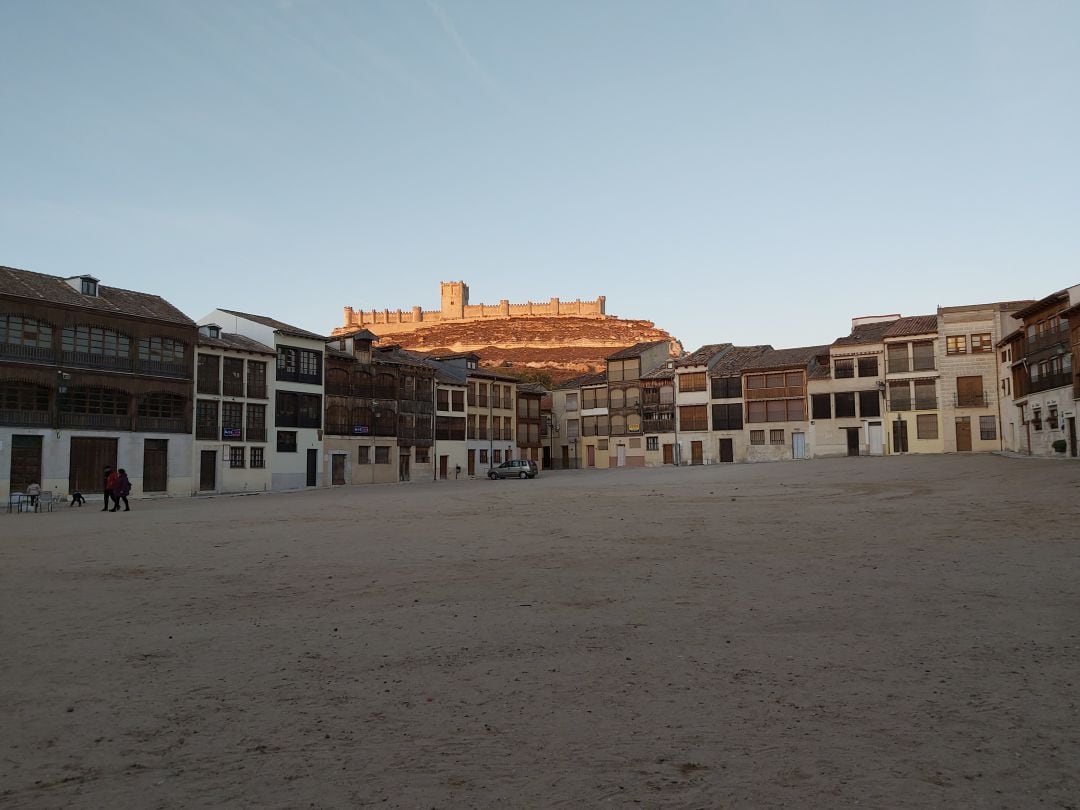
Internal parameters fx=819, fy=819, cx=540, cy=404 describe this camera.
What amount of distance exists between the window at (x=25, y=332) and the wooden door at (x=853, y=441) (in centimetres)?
5539

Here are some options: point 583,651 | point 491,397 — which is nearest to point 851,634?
point 583,651

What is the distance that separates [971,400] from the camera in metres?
59.1

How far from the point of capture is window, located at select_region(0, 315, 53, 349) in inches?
1522

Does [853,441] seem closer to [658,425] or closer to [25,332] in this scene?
[658,425]

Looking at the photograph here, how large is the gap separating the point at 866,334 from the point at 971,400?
10.4 metres

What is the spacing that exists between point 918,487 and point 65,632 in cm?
2517

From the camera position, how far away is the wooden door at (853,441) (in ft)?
215

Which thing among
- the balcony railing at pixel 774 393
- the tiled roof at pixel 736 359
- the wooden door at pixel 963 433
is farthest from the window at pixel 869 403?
the tiled roof at pixel 736 359

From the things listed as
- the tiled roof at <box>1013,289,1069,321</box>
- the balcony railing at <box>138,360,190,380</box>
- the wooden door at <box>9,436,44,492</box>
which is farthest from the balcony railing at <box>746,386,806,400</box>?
the wooden door at <box>9,436,44,492</box>

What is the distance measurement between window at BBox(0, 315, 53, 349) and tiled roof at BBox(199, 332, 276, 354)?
8.73m

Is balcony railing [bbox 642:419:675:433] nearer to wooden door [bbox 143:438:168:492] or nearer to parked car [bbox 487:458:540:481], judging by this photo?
parked car [bbox 487:458:540:481]

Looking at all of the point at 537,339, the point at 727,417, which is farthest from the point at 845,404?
the point at 537,339

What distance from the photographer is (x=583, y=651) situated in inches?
276

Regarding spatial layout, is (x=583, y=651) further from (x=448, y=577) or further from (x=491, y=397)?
(x=491, y=397)
